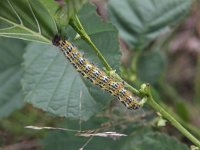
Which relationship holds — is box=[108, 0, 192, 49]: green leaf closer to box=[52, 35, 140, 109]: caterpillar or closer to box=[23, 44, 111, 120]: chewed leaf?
box=[23, 44, 111, 120]: chewed leaf

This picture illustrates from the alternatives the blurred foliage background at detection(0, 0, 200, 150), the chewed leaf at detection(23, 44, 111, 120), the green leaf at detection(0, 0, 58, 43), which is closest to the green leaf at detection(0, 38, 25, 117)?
the blurred foliage background at detection(0, 0, 200, 150)

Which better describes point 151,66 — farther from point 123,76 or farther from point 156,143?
point 156,143

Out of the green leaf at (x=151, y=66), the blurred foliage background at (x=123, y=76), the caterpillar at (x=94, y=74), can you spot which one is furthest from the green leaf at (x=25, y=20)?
the green leaf at (x=151, y=66)

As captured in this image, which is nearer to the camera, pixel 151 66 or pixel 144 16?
pixel 144 16

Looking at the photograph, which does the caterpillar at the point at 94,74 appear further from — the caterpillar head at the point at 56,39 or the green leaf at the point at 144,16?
the green leaf at the point at 144,16

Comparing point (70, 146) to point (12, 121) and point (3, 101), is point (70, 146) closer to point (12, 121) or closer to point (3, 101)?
point (3, 101)

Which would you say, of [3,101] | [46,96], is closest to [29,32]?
[46,96]

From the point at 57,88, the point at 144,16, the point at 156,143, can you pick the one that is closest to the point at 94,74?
the point at 57,88
